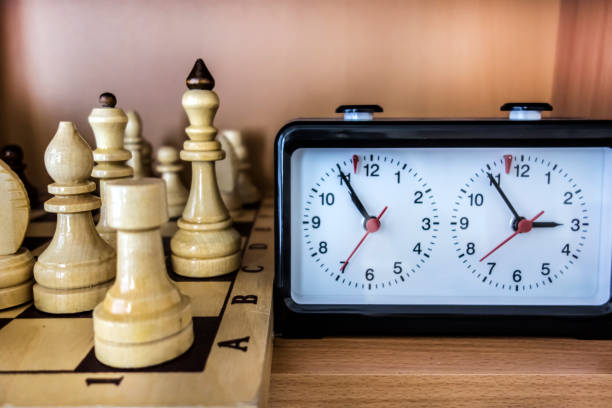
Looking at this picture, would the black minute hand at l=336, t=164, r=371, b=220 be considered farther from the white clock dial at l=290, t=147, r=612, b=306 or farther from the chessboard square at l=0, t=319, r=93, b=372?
the chessboard square at l=0, t=319, r=93, b=372

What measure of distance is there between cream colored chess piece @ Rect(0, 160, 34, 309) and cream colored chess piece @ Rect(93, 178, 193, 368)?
0.19 metres

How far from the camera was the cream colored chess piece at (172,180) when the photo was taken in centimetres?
113

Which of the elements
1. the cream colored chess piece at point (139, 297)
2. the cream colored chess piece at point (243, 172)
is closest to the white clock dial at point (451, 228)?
the cream colored chess piece at point (139, 297)

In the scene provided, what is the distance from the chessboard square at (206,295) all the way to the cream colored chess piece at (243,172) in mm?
505

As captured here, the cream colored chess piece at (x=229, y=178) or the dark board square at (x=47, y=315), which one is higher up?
the cream colored chess piece at (x=229, y=178)

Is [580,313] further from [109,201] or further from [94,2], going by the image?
[94,2]

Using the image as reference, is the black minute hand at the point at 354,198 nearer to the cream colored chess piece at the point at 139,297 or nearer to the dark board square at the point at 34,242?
the cream colored chess piece at the point at 139,297

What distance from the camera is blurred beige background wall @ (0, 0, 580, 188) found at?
3.86 feet

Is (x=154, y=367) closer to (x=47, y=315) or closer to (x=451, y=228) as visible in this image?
(x=47, y=315)

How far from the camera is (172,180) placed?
1153mm

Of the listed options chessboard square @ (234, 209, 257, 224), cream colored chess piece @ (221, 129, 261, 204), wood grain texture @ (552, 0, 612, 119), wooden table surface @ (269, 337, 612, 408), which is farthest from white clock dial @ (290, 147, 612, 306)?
cream colored chess piece @ (221, 129, 261, 204)

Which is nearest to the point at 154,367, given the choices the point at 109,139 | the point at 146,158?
the point at 109,139

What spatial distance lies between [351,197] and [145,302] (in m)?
0.30

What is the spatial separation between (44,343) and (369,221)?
1.34 feet
